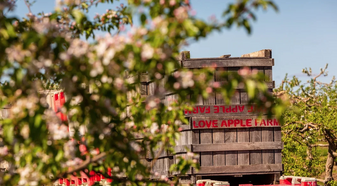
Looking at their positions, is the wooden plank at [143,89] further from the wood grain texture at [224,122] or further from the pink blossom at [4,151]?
the pink blossom at [4,151]

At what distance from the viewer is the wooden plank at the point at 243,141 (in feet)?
29.0

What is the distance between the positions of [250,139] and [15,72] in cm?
652

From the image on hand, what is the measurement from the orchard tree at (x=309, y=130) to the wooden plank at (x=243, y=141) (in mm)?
6077

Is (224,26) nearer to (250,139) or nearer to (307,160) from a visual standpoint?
(250,139)

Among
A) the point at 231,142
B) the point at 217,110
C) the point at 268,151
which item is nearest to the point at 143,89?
Answer: the point at 217,110

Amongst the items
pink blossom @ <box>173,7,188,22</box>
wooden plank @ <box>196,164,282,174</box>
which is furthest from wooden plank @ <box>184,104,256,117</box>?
pink blossom @ <box>173,7,188,22</box>

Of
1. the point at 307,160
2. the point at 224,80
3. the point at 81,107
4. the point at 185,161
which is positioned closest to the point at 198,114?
the point at 224,80

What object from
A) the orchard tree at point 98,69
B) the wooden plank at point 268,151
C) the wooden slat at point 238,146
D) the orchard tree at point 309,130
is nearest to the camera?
the orchard tree at point 98,69

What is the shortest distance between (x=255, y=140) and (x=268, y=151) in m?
0.35

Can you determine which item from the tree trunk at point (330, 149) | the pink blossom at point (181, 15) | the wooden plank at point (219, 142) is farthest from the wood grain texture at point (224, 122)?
the tree trunk at point (330, 149)

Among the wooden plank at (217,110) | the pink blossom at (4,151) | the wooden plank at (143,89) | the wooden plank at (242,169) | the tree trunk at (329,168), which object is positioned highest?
the wooden plank at (143,89)

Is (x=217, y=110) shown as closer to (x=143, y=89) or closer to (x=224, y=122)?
(x=224, y=122)

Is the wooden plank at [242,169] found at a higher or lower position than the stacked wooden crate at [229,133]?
lower

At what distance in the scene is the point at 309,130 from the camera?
15555 mm
